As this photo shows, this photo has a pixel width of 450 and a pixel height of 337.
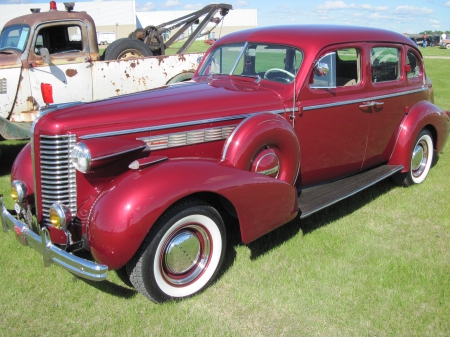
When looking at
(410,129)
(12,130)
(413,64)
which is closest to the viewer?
(410,129)

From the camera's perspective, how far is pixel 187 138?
11.4 ft

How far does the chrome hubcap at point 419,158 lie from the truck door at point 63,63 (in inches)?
191

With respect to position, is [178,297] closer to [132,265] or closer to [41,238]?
[132,265]

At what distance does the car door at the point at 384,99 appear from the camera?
15.4 feet

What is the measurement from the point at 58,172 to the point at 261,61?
2.29 m

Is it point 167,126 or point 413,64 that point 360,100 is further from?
point 167,126

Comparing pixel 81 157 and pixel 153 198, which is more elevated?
pixel 81 157

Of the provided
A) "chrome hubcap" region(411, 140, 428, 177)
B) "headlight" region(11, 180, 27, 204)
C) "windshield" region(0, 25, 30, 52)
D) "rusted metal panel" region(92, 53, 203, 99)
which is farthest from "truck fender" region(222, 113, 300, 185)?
"windshield" region(0, 25, 30, 52)

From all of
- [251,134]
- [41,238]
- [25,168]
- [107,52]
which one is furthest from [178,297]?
[107,52]

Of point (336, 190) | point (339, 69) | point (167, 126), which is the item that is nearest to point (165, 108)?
point (167, 126)

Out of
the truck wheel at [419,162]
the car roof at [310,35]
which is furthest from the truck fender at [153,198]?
the truck wheel at [419,162]

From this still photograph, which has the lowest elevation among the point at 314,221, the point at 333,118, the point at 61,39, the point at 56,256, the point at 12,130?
the point at 314,221

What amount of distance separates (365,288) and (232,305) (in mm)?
1029

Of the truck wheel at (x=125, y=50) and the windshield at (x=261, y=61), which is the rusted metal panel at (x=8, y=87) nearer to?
Answer: the truck wheel at (x=125, y=50)
